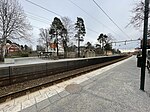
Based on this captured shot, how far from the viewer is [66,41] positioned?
39188 mm

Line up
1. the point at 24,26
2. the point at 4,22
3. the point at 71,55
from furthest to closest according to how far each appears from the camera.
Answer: the point at 71,55, the point at 24,26, the point at 4,22

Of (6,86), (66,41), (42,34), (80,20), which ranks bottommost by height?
(6,86)

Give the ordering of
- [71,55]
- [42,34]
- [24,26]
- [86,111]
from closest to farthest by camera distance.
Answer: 1. [86,111]
2. [24,26]
3. [71,55]
4. [42,34]

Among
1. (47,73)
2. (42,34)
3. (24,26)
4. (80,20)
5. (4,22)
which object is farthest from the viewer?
(42,34)

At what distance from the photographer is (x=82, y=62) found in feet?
49.8

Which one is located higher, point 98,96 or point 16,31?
point 16,31

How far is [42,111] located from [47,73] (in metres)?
6.20

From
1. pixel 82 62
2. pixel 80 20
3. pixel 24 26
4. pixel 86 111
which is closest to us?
pixel 86 111

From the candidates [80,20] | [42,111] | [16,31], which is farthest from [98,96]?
[80,20]

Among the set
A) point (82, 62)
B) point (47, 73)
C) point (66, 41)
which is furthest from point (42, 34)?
point (47, 73)

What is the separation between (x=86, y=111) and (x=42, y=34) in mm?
51133

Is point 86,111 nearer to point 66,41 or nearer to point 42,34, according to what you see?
point 66,41

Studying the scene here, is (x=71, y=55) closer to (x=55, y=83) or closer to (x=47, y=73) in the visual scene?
(x=47, y=73)

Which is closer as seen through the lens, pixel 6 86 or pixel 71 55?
pixel 6 86
